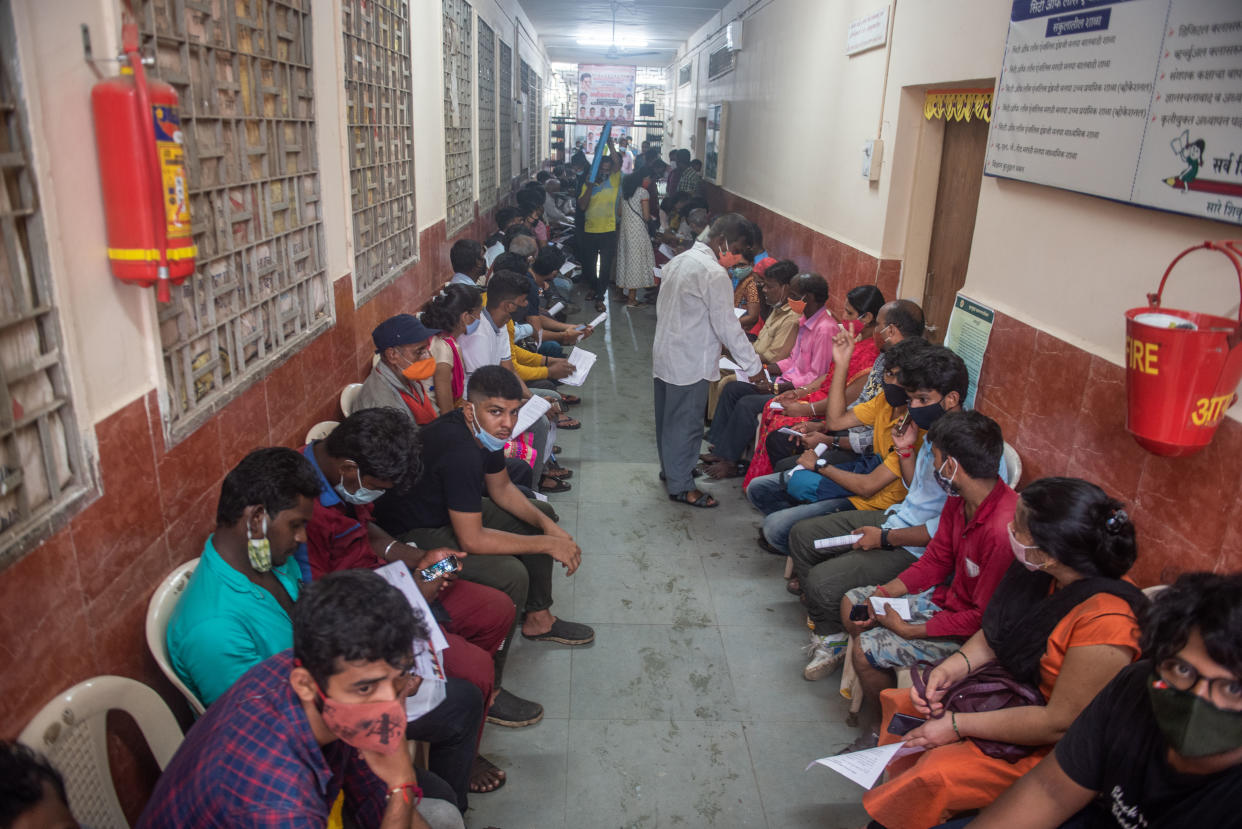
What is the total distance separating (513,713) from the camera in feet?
9.62

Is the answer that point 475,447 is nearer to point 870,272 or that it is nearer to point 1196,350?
point 1196,350

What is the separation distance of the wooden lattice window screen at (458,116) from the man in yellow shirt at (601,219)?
1.78 meters

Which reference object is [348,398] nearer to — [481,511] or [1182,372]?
[481,511]

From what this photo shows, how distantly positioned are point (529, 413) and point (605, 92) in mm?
14655

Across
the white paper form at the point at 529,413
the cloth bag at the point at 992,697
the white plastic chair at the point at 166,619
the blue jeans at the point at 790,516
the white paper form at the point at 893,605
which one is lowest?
the blue jeans at the point at 790,516

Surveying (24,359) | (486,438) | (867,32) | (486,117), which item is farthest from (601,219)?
(24,359)

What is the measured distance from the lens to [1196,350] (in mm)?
1978

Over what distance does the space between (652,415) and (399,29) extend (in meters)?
3.16

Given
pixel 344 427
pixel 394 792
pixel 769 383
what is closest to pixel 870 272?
pixel 769 383

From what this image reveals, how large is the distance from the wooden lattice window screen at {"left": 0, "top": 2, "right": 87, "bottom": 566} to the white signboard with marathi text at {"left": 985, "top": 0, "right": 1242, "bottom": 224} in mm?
2794

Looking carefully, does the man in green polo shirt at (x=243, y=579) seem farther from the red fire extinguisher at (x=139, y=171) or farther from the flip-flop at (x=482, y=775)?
the flip-flop at (x=482, y=775)

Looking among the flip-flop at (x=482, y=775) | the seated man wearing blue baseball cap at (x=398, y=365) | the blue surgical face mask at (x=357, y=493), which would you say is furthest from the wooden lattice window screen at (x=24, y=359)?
the seated man wearing blue baseball cap at (x=398, y=365)

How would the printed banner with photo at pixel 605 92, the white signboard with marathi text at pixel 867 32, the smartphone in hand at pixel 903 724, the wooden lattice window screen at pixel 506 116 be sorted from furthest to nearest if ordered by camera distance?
the printed banner with photo at pixel 605 92, the wooden lattice window screen at pixel 506 116, the white signboard with marathi text at pixel 867 32, the smartphone in hand at pixel 903 724

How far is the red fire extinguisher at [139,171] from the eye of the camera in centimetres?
173
